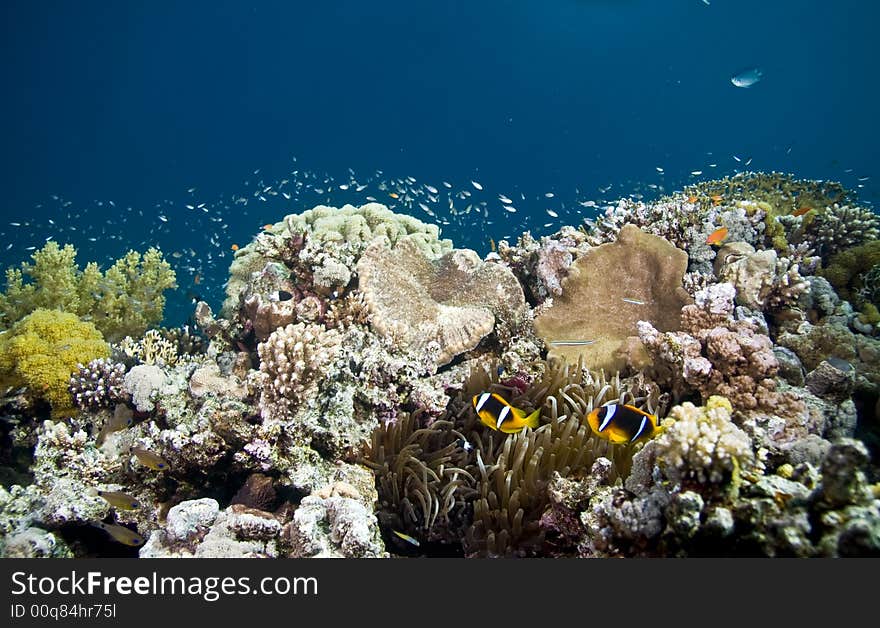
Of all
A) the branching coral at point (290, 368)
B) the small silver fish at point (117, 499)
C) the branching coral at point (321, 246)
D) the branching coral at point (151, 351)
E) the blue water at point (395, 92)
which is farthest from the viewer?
the blue water at point (395, 92)

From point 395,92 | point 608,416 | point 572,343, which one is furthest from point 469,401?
point 395,92

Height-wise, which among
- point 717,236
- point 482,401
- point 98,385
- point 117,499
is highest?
point 717,236

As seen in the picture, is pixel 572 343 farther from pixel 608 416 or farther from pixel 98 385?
pixel 98 385

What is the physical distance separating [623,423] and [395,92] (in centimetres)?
9852

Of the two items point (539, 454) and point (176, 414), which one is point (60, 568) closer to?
point (176, 414)

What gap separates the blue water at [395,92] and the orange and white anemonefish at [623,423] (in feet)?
217

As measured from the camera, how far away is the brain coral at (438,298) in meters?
5.76

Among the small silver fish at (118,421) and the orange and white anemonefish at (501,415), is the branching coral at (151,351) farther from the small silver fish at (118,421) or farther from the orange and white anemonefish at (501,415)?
the orange and white anemonefish at (501,415)

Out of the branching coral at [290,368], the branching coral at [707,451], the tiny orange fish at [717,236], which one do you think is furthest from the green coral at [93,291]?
the tiny orange fish at [717,236]

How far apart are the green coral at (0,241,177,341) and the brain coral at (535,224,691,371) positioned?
23.7 ft

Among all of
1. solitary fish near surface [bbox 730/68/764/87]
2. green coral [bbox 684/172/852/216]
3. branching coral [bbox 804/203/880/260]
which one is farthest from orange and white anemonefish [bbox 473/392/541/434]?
solitary fish near surface [bbox 730/68/764/87]

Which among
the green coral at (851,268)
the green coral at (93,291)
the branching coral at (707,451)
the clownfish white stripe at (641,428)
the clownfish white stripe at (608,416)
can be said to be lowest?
the branching coral at (707,451)

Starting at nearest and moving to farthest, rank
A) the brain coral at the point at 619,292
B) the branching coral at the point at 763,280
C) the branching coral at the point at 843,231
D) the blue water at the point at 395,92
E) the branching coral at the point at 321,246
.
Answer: the branching coral at the point at 763,280, the brain coral at the point at 619,292, the branching coral at the point at 321,246, the branching coral at the point at 843,231, the blue water at the point at 395,92

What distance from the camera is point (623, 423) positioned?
A: 297 cm
